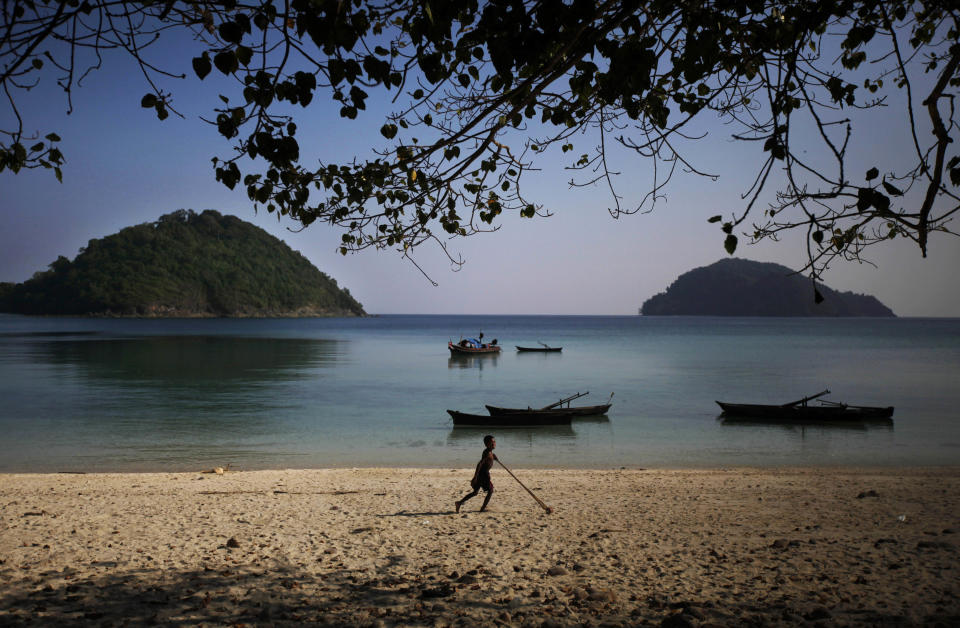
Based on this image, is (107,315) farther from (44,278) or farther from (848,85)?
(848,85)

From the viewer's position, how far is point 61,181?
4.03 meters

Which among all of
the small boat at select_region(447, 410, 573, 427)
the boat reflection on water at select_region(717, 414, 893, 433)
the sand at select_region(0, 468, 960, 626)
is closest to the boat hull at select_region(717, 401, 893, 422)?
the boat reflection on water at select_region(717, 414, 893, 433)

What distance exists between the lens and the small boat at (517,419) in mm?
20922

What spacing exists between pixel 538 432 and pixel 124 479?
1259 cm

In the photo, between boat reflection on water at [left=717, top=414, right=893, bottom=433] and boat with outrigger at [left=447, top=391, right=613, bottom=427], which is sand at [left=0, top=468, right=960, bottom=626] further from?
boat reflection on water at [left=717, top=414, right=893, bottom=433]

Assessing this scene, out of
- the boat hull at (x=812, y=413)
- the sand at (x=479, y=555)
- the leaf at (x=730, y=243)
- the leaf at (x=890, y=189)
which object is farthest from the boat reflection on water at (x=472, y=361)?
the leaf at (x=890, y=189)

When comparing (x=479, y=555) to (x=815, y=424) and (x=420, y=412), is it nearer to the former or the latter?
(x=420, y=412)

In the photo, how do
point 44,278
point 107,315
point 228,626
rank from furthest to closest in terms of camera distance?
point 44,278 → point 107,315 → point 228,626

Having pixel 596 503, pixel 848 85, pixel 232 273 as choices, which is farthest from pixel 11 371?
pixel 232 273

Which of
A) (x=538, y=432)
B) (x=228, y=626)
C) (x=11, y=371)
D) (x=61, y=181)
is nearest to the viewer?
(x=61, y=181)

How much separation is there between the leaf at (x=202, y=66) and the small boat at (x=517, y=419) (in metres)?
18.2

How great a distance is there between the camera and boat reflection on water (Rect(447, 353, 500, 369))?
50.1m

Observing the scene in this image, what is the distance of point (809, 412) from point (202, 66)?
80.4ft

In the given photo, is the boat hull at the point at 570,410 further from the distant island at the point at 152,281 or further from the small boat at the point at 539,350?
the distant island at the point at 152,281
